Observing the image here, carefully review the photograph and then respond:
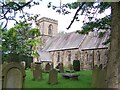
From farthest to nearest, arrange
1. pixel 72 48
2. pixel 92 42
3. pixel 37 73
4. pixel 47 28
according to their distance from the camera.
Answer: pixel 47 28 < pixel 72 48 < pixel 92 42 < pixel 37 73

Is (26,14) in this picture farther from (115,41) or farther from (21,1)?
(115,41)

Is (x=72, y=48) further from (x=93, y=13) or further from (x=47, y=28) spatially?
(x=93, y=13)

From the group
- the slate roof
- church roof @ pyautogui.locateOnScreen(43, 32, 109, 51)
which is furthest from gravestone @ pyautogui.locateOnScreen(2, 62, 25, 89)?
the slate roof

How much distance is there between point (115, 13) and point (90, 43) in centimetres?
2757

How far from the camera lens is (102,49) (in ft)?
104

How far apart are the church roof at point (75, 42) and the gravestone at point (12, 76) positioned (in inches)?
917

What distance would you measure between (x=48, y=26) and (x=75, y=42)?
1205 cm

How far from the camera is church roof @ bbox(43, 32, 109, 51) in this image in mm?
32959

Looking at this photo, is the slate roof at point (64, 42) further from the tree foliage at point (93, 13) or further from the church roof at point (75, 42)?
the tree foliage at point (93, 13)

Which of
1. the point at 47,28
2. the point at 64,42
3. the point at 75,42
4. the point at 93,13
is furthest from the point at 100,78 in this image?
the point at 47,28

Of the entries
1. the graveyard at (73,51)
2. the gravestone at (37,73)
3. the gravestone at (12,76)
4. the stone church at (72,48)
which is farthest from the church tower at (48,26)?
the gravestone at (12,76)

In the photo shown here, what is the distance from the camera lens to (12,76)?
25.7 feet

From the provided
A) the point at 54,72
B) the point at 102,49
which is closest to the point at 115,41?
the point at 54,72

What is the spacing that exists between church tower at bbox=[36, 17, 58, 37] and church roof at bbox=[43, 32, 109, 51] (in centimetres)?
189
